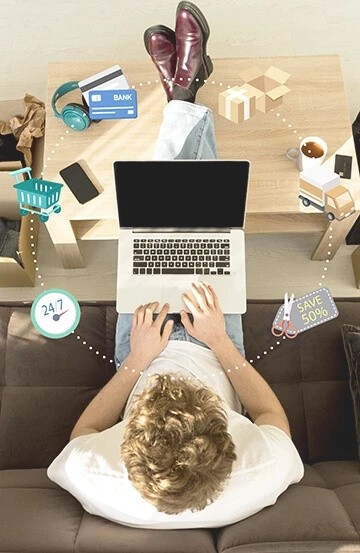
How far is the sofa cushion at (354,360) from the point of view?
1.64 meters

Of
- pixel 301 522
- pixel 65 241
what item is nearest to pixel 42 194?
pixel 65 241

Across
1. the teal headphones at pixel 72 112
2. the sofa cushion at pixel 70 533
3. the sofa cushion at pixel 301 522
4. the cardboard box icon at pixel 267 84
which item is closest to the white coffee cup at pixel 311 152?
the cardboard box icon at pixel 267 84

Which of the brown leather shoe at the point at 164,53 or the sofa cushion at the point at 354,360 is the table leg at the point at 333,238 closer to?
the sofa cushion at the point at 354,360

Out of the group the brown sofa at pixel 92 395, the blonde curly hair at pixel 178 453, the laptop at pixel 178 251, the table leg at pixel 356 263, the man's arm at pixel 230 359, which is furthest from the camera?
the table leg at pixel 356 263

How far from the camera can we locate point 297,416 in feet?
5.81

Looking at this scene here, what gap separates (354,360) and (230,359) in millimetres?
343

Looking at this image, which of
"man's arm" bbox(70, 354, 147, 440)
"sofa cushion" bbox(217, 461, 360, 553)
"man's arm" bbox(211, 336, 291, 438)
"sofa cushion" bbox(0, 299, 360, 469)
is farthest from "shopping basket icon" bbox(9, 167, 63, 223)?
"sofa cushion" bbox(217, 461, 360, 553)

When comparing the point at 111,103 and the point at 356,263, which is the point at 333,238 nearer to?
the point at 356,263

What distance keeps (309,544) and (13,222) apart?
1.59 meters

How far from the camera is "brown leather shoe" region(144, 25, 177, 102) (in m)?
1.96

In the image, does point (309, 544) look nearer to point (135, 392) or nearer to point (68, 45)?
point (135, 392)

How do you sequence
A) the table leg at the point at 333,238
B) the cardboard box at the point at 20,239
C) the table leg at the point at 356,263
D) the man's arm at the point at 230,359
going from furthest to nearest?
the table leg at the point at 356,263, the cardboard box at the point at 20,239, the table leg at the point at 333,238, the man's arm at the point at 230,359

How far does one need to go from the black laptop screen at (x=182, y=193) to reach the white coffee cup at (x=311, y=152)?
0.85 ft

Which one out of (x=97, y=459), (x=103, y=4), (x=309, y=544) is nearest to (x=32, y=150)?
(x=103, y=4)
